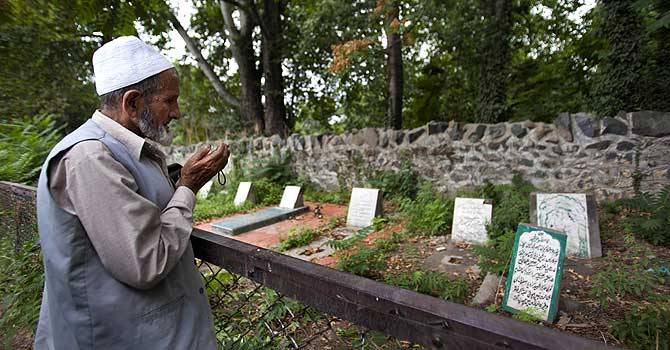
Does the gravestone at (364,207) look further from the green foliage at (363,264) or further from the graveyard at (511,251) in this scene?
the green foliage at (363,264)

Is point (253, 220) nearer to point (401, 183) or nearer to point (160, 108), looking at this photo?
point (401, 183)

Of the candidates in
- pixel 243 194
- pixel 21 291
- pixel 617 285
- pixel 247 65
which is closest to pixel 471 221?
pixel 617 285

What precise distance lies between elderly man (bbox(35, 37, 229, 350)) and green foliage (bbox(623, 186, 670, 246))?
4322 mm

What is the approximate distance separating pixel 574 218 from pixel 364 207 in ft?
9.29

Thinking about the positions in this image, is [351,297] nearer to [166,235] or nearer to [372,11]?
[166,235]

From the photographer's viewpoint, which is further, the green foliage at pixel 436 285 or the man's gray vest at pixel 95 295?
the green foliage at pixel 436 285

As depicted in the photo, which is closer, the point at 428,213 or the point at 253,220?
the point at 428,213

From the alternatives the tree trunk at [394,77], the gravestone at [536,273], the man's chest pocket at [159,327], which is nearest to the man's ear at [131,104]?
the man's chest pocket at [159,327]

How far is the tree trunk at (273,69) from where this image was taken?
31.2 ft

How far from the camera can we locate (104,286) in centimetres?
93

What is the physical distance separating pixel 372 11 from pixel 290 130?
494cm

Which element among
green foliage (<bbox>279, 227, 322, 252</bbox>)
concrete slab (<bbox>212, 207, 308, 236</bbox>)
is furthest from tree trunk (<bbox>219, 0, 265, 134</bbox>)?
green foliage (<bbox>279, 227, 322, 252</bbox>)

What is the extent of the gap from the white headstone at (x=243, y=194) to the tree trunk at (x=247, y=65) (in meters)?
2.91

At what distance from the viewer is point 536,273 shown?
2646mm
